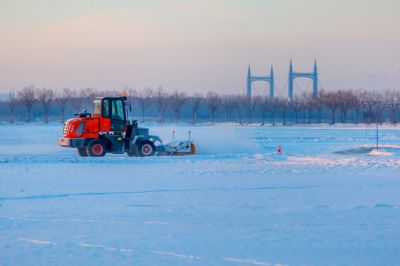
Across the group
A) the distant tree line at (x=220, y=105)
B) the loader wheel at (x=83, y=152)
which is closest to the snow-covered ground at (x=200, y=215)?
the loader wheel at (x=83, y=152)

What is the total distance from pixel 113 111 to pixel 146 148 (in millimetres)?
1851

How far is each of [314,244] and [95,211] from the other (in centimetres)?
412

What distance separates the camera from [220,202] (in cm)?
1113

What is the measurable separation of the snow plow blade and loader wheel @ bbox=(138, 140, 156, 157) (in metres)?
0.47

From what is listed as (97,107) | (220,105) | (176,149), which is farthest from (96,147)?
(220,105)

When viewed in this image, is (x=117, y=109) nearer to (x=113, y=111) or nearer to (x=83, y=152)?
(x=113, y=111)

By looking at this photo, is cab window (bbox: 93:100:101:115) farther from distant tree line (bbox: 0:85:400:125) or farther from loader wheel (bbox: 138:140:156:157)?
distant tree line (bbox: 0:85:400:125)

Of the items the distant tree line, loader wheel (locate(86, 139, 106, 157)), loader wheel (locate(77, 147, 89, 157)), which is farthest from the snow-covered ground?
the distant tree line

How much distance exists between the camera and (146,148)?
21359 mm

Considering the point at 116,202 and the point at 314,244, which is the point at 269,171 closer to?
the point at 116,202

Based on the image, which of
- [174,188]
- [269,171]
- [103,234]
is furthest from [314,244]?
[269,171]

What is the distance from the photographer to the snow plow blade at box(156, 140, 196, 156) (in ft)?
72.2

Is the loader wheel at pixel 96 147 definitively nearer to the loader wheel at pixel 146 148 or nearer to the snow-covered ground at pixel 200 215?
the loader wheel at pixel 146 148

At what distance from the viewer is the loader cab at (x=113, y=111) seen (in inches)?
814
